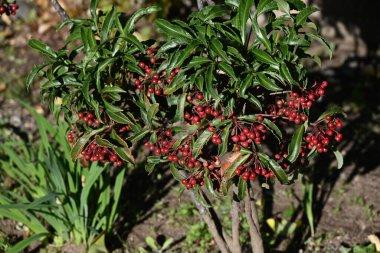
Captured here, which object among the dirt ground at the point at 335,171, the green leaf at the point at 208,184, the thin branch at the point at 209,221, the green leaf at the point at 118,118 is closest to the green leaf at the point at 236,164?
the green leaf at the point at 208,184

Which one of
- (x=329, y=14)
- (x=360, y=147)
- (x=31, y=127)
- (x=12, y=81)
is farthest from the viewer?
(x=329, y=14)

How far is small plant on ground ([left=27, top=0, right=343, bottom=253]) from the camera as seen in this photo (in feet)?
6.65

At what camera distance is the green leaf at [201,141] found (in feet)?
6.91

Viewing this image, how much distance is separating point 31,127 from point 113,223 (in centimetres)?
170

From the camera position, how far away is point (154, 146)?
2330 millimetres

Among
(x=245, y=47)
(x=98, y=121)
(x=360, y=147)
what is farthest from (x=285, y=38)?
(x=360, y=147)

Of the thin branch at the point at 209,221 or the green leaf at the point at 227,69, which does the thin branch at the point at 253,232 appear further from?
the green leaf at the point at 227,69

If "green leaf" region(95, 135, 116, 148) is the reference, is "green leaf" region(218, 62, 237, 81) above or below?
below

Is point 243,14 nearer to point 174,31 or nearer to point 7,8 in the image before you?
point 174,31

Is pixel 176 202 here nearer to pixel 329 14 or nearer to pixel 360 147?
pixel 360 147

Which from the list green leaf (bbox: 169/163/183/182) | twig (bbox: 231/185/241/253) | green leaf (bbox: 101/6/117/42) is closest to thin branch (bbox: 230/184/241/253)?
twig (bbox: 231/185/241/253)

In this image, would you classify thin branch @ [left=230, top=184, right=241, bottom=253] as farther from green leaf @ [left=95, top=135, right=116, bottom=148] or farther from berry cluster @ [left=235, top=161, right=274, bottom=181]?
green leaf @ [left=95, top=135, right=116, bottom=148]

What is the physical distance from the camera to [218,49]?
1.94 meters

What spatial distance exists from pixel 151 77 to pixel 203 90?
0.29 m
